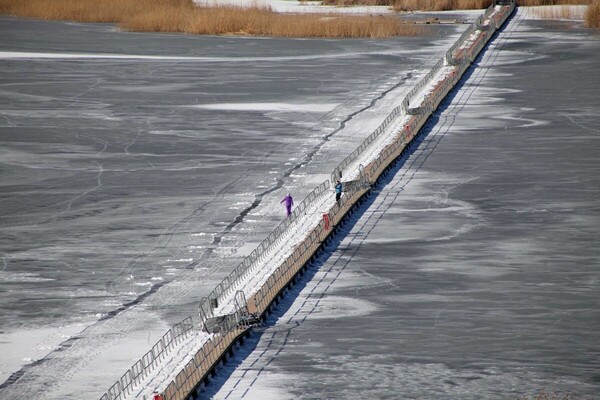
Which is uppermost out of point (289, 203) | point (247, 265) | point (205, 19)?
point (205, 19)

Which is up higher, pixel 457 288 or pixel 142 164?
pixel 142 164

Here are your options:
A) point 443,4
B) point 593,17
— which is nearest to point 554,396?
point 593,17

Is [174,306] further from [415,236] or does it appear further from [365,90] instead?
[365,90]

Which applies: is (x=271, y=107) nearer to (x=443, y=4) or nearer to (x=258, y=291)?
(x=258, y=291)

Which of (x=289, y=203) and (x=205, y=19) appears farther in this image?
(x=205, y=19)

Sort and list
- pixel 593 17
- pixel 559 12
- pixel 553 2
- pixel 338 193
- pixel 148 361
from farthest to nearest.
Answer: pixel 553 2 < pixel 559 12 < pixel 593 17 < pixel 338 193 < pixel 148 361

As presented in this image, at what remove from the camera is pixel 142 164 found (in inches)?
1361

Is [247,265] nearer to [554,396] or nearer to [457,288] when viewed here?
[457,288]

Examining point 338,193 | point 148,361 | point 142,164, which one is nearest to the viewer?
point 148,361

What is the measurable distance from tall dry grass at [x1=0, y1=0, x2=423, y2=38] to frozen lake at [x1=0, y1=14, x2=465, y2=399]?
8.14 ft

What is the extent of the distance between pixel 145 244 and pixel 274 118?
627 inches

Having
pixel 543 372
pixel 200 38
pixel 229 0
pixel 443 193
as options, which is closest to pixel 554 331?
pixel 543 372

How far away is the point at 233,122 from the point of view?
4091cm

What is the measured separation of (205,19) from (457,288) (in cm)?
4715
